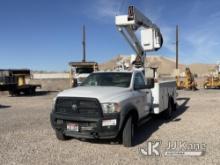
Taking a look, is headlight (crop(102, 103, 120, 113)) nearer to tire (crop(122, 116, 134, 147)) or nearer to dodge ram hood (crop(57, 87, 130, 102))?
dodge ram hood (crop(57, 87, 130, 102))

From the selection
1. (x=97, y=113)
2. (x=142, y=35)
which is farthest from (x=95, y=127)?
(x=142, y=35)

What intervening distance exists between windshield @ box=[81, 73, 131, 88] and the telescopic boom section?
6565 millimetres

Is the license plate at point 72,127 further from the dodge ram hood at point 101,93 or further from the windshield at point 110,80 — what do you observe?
the windshield at point 110,80

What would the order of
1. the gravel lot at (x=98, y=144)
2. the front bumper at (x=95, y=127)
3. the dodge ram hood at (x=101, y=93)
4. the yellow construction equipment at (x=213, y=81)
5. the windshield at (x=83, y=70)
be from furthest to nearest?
the yellow construction equipment at (x=213, y=81), the windshield at (x=83, y=70), the dodge ram hood at (x=101, y=93), the front bumper at (x=95, y=127), the gravel lot at (x=98, y=144)

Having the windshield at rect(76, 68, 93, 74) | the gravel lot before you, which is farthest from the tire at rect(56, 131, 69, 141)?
the windshield at rect(76, 68, 93, 74)

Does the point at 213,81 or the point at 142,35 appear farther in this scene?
the point at 213,81

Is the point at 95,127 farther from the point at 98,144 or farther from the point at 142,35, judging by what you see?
the point at 142,35

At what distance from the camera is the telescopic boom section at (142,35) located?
15867 millimetres

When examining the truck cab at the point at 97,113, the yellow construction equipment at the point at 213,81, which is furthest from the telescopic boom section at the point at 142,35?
the yellow construction equipment at the point at 213,81

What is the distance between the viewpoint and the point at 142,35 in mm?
18156

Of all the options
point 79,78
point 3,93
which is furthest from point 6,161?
point 3,93

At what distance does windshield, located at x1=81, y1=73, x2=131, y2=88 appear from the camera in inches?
352

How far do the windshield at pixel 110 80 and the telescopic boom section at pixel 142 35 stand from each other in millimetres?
6565

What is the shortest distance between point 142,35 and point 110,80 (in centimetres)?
954
